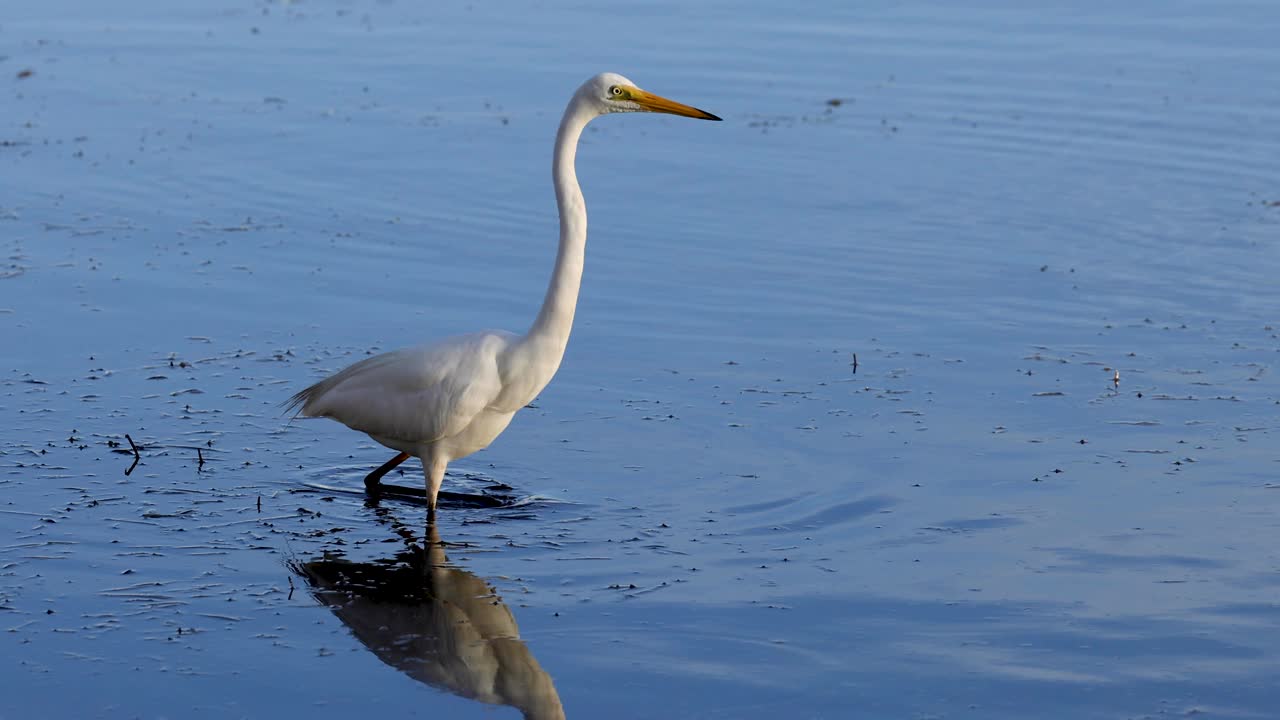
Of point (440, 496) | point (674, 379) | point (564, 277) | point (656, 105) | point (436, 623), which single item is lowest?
point (436, 623)

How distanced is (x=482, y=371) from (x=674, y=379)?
2.32 m

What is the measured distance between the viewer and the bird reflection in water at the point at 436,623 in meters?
6.15

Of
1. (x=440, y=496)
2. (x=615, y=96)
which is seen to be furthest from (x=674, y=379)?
(x=615, y=96)

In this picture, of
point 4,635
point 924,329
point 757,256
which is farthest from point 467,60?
point 4,635

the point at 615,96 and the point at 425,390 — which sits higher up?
the point at 615,96

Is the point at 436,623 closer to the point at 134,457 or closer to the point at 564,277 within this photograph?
the point at 564,277

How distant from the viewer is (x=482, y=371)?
25.3 ft

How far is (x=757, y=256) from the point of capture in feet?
40.4

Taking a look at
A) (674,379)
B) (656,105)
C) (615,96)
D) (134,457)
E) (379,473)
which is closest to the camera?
(615,96)

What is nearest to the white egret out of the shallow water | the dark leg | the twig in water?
the dark leg

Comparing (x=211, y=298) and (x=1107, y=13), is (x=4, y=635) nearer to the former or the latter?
(x=211, y=298)

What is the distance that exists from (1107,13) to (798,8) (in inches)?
156

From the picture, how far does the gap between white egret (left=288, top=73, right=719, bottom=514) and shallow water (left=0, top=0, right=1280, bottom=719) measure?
453mm

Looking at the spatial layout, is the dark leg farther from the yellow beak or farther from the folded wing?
the yellow beak
